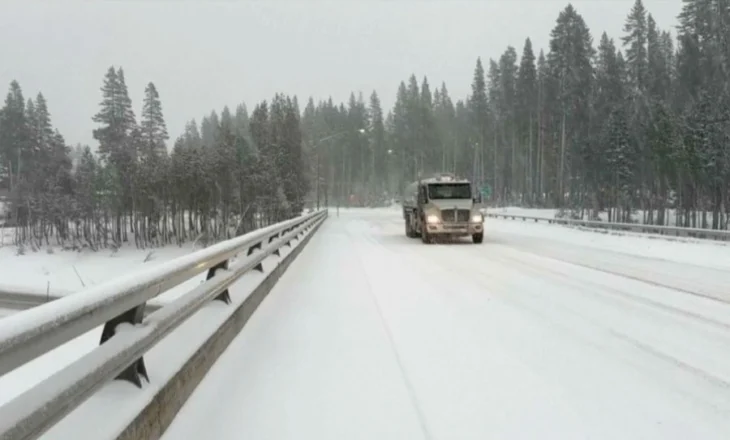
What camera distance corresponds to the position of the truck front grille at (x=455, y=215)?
2398 centimetres

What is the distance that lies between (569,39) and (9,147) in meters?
86.7

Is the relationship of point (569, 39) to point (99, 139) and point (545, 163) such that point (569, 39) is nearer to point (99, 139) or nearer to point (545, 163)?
point (545, 163)

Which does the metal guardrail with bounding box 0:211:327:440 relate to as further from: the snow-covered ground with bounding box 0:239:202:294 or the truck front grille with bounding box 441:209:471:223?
the snow-covered ground with bounding box 0:239:202:294

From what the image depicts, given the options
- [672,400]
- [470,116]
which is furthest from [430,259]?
[470,116]

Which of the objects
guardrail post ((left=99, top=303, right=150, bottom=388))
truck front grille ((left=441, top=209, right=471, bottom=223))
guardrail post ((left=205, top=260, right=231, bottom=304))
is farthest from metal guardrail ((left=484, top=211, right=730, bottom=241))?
guardrail post ((left=99, top=303, right=150, bottom=388))

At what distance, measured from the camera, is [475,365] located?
18.9 ft

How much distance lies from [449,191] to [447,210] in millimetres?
1727

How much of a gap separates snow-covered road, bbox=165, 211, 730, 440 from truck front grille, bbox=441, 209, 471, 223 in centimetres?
1236

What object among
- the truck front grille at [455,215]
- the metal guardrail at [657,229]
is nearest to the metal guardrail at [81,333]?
the truck front grille at [455,215]

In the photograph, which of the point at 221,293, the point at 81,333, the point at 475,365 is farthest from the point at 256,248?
the point at 81,333

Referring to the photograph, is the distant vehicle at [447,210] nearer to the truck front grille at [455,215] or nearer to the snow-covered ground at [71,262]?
the truck front grille at [455,215]

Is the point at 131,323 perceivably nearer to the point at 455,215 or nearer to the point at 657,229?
the point at 455,215

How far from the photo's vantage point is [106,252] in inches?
2825

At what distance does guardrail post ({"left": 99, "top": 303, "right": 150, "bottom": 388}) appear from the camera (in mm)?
3740
